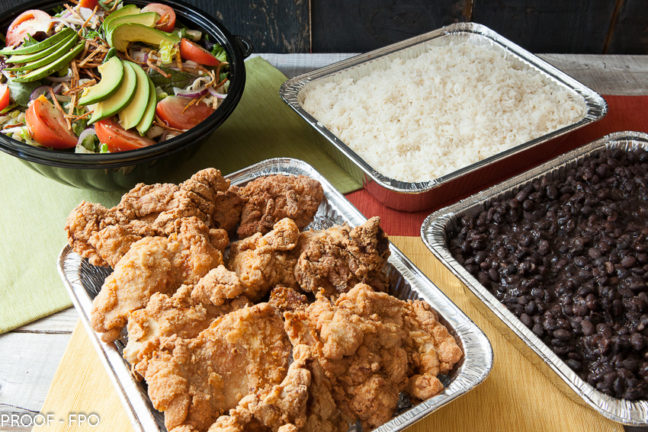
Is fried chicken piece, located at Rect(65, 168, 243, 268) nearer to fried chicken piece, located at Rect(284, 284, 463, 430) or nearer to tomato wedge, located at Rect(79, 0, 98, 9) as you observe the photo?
fried chicken piece, located at Rect(284, 284, 463, 430)

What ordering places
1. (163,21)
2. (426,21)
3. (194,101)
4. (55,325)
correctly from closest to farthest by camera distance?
(55,325) → (194,101) → (163,21) → (426,21)

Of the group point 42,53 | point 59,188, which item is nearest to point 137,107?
point 42,53

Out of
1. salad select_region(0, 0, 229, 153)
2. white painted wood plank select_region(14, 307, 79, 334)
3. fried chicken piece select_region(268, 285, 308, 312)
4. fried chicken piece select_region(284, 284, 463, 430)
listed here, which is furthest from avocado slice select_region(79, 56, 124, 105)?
fried chicken piece select_region(284, 284, 463, 430)

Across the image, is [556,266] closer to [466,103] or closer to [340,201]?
[340,201]

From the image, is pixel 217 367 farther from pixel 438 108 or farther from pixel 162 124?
pixel 438 108

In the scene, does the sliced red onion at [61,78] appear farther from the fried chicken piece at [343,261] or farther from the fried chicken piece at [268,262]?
the fried chicken piece at [343,261]

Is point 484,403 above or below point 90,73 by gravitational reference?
below
